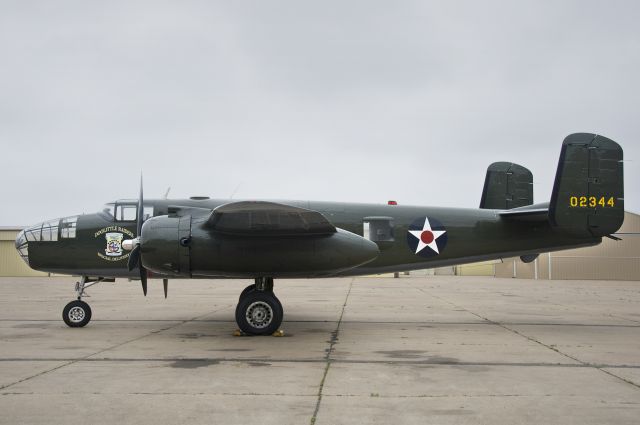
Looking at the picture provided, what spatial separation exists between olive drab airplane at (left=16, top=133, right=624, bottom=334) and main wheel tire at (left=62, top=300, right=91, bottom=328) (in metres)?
0.02

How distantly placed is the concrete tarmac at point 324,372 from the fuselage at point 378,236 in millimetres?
1562

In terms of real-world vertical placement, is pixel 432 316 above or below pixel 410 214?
below

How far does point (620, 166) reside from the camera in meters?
12.1

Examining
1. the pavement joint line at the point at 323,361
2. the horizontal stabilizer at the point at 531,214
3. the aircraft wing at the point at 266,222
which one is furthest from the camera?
the horizontal stabilizer at the point at 531,214

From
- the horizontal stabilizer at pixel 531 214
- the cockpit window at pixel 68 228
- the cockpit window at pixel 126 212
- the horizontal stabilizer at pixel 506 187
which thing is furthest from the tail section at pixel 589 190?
the cockpit window at pixel 68 228

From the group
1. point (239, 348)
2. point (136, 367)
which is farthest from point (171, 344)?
point (136, 367)

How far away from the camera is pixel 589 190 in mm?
12000

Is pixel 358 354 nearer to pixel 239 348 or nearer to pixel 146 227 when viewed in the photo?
pixel 239 348

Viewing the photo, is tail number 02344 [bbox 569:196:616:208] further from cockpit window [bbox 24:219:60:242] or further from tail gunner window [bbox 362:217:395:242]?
cockpit window [bbox 24:219:60:242]

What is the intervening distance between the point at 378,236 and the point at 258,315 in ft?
12.1

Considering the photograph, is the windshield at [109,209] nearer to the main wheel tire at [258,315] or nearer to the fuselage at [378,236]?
the fuselage at [378,236]

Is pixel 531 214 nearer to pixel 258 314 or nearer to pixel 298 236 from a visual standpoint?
pixel 298 236

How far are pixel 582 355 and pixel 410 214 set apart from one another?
17.5ft

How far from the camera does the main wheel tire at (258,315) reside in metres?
11.1
